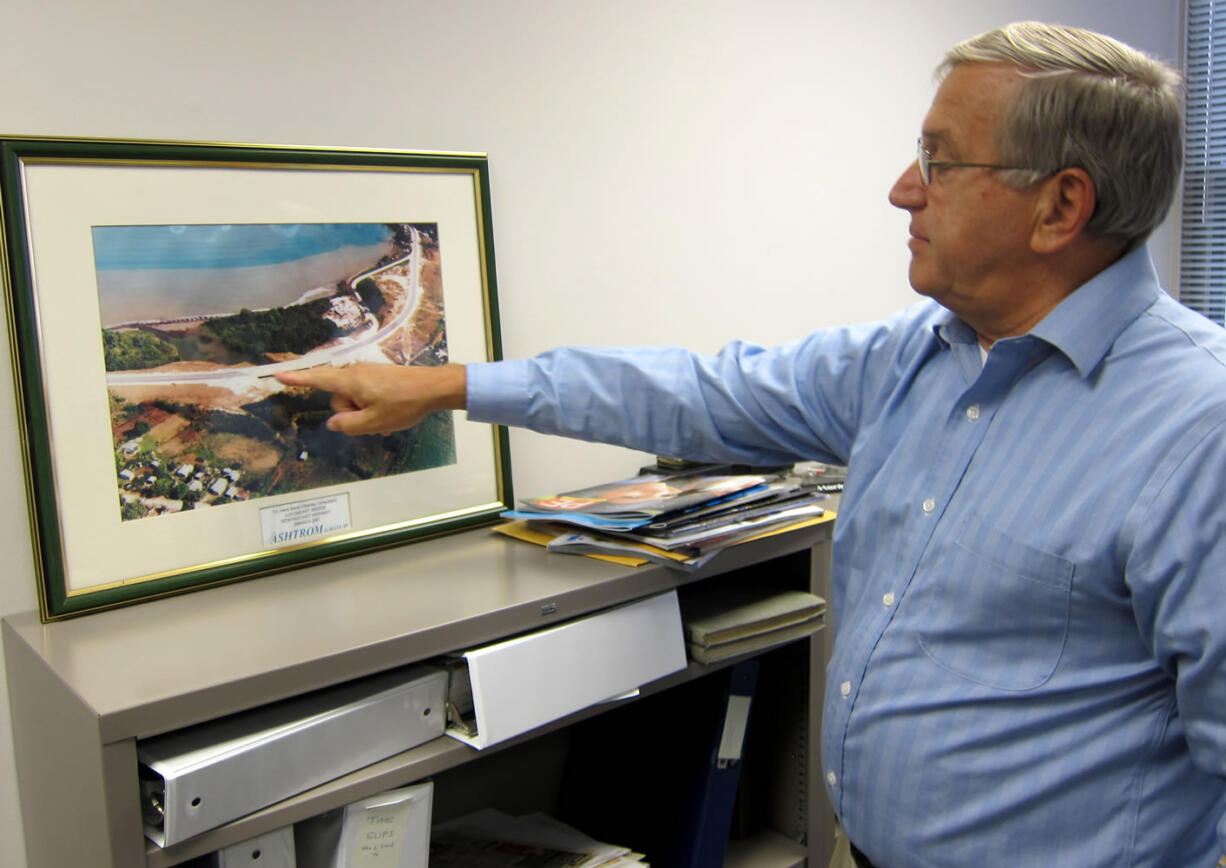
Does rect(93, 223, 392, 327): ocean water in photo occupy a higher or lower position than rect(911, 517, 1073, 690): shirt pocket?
higher

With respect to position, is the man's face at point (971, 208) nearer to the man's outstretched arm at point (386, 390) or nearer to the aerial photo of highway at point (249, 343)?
the man's outstretched arm at point (386, 390)

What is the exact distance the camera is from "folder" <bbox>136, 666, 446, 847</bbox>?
1021 millimetres

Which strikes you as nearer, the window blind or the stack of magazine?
the stack of magazine

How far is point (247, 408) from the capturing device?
1.42 m

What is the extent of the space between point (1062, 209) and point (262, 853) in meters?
1.09

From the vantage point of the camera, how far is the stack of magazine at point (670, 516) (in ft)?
4.72

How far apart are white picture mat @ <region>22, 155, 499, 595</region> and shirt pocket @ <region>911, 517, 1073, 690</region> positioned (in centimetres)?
79

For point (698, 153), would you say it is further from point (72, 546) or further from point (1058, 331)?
point (72, 546)

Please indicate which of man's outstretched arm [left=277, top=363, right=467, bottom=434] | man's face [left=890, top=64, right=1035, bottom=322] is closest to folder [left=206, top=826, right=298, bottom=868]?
man's outstretched arm [left=277, top=363, right=467, bottom=434]

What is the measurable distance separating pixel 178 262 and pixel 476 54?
1.93 feet

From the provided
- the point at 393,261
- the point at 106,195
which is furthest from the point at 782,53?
the point at 106,195

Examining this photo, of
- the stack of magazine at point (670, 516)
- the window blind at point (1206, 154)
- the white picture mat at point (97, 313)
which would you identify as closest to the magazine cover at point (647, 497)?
the stack of magazine at point (670, 516)

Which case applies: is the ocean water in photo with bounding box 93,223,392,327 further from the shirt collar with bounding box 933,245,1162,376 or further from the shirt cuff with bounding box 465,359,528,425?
the shirt collar with bounding box 933,245,1162,376

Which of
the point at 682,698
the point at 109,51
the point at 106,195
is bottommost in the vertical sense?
the point at 682,698
